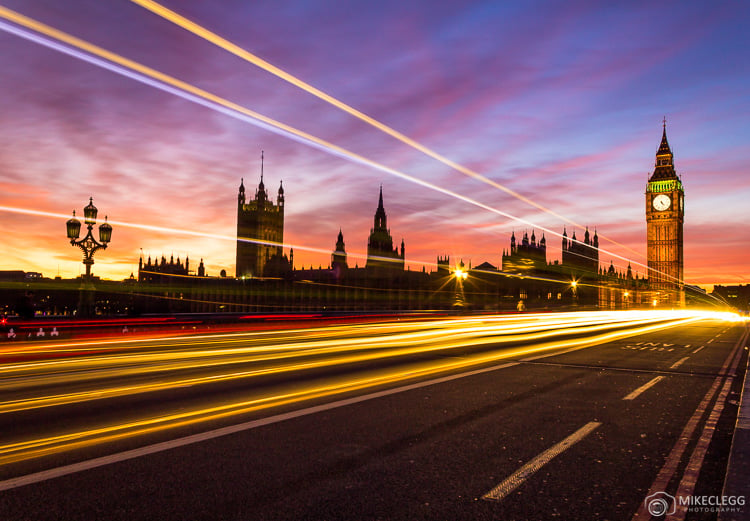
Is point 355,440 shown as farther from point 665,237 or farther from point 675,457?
point 665,237

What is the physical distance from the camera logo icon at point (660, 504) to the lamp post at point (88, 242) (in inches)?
782

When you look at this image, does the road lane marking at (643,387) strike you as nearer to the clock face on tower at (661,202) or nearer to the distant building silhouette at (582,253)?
the distant building silhouette at (582,253)

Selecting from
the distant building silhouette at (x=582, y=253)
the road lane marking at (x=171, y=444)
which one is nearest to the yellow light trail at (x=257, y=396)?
the road lane marking at (x=171, y=444)

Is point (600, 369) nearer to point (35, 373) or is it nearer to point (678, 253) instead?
point (35, 373)

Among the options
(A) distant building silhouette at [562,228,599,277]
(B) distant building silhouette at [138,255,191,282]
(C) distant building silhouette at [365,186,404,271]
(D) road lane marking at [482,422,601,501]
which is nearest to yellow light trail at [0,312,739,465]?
(D) road lane marking at [482,422,601,501]

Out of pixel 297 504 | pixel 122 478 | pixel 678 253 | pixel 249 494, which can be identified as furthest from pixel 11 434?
pixel 678 253

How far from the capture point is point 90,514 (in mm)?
3787

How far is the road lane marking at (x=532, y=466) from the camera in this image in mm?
4297

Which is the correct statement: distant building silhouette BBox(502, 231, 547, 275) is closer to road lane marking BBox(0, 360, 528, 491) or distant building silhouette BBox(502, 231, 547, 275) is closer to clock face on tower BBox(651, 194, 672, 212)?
clock face on tower BBox(651, 194, 672, 212)

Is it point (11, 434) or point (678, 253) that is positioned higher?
point (678, 253)

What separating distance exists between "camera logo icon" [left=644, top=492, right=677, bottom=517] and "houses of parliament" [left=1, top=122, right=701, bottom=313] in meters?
37.9

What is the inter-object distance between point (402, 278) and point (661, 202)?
13705cm

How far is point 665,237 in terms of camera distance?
173 meters

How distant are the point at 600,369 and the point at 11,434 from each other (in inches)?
458
